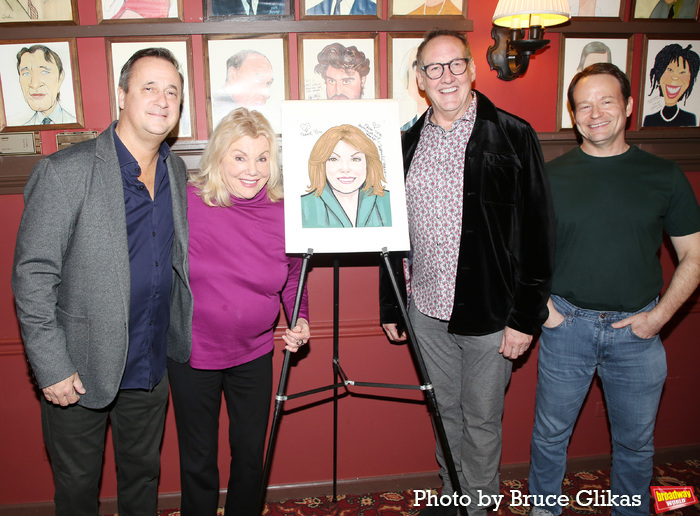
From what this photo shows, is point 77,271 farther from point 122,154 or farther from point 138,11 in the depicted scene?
point 138,11

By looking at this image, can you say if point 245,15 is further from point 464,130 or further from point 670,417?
point 670,417

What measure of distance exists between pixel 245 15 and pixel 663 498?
10.3ft

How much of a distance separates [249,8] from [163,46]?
Result: 0.44 m

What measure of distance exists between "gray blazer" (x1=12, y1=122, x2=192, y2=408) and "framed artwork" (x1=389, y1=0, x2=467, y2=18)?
147 cm

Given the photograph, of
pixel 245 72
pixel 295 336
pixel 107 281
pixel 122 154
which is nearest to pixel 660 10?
pixel 245 72

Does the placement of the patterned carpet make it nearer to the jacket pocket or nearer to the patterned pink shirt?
the patterned pink shirt

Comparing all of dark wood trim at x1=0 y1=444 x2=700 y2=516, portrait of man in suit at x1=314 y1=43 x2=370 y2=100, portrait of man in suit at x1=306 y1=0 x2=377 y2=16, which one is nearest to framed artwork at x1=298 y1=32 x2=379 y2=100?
portrait of man in suit at x1=314 y1=43 x2=370 y2=100

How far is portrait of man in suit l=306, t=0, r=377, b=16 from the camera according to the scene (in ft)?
7.50

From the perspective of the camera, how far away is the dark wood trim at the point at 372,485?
2480mm

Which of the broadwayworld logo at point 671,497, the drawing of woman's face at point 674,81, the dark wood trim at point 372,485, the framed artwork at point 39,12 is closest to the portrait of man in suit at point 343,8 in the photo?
the framed artwork at point 39,12

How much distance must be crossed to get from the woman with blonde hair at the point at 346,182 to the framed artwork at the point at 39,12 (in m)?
1.33

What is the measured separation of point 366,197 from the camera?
1.95 m

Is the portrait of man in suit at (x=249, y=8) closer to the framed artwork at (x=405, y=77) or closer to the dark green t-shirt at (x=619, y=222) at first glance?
the framed artwork at (x=405, y=77)

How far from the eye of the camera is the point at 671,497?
2445 millimetres
